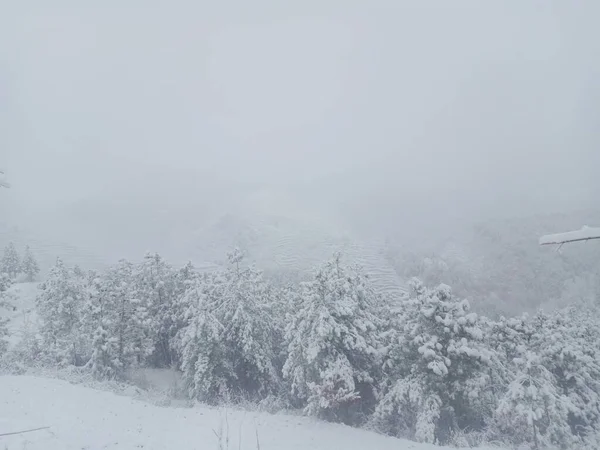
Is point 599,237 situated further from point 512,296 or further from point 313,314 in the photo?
point 512,296

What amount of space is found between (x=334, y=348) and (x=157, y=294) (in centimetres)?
2634

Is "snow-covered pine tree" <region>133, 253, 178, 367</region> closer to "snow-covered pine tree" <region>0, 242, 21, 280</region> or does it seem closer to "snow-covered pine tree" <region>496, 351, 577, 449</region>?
"snow-covered pine tree" <region>496, 351, 577, 449</region>

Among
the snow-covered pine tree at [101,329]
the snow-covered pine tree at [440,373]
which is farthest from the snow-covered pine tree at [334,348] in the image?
the snow-covered pine tree at [101,329]

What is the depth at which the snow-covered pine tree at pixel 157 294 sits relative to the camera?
40312mm

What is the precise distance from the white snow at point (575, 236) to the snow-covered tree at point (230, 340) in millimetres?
24737

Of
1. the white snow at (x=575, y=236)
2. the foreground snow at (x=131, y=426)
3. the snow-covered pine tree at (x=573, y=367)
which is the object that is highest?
the white snow at (x=575, y=236)

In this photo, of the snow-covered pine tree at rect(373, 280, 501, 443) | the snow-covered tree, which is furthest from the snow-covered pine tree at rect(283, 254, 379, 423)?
the snow-covered tree

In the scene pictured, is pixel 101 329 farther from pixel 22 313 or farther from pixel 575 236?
pixel 22 313

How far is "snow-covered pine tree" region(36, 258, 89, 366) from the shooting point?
122 feet

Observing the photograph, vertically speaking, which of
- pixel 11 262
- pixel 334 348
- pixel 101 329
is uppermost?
pixel 11 262

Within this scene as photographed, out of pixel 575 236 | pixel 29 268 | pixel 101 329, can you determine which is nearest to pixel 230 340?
pixel 101 329

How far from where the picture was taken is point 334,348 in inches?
851

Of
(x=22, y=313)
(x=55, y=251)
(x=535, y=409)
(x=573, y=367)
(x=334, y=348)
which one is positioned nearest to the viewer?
(x=535, y=409)

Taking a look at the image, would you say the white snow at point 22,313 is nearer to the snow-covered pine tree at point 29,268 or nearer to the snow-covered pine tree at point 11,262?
the snow-covered pine tree at point 29,268
